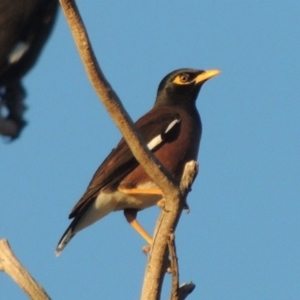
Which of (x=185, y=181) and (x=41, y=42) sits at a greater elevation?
(x=41, y=42)

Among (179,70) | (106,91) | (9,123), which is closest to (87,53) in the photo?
(106,91)

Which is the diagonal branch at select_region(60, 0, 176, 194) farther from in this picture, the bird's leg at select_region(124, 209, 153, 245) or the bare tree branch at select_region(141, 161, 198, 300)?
the bird's leg at select_region(124, 209, 153, 245)

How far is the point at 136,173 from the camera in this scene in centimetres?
671

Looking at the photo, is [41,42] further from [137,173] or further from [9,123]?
[137,173]

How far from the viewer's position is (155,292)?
13.7 ft

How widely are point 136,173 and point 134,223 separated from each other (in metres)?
0.37

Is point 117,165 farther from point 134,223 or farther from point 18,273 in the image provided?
point 18,273

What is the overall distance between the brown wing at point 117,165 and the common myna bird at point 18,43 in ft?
3.33

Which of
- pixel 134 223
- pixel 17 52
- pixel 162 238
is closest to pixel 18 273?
pixel 162 238

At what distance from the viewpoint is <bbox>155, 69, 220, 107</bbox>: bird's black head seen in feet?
24.5

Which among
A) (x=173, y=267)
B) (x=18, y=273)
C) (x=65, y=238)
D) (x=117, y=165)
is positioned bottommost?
(x=173, y=267)

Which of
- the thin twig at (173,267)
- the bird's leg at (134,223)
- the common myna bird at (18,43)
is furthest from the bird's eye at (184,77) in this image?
the thin twig at (173,267)

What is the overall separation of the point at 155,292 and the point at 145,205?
2.56 metres

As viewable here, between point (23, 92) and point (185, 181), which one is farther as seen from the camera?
point (23, 92)
